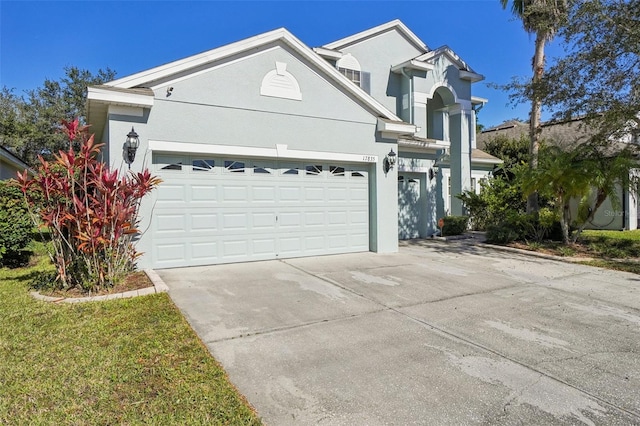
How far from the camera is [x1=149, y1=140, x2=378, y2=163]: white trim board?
7949 mm

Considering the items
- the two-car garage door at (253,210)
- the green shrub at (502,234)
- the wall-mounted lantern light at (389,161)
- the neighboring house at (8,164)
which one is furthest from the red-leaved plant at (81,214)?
the green shrub at (502,234)

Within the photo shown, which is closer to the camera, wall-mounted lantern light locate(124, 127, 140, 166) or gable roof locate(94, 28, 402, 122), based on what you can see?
wall-mounted lantern light locate(124, 127, 140, 166)

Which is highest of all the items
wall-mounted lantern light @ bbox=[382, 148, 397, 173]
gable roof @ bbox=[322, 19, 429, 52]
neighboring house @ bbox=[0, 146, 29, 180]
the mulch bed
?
gable roof @ bbox=[322, 19, 429, 52]

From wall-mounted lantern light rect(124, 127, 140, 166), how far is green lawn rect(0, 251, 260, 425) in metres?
3.33

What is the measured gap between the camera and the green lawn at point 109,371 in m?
2.87

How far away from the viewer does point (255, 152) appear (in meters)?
8.85

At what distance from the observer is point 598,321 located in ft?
16.8

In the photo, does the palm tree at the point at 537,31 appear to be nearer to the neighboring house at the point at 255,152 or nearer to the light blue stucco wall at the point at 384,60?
the light blue stucco wall at the point at 384,60

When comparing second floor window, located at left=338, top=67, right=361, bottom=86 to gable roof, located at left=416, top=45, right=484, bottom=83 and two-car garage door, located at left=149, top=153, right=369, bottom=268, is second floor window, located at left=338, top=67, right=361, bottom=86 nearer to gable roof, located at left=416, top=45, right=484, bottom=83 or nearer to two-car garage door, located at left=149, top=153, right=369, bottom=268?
gable roof, located at left=416, top=45, right=484, bottom=83

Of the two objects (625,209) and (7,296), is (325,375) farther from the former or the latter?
(625,209)

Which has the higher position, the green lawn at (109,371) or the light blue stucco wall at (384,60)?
the light blue stucco wall at (384,60)

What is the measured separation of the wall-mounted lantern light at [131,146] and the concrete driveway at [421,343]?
242cm

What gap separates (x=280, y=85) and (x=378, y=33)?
7926mm

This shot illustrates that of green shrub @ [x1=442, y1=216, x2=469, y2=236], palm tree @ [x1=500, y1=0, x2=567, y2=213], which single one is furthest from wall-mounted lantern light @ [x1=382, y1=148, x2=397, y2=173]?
green shrub @ [x1=442, y1=216, x2=469, y2=236]
